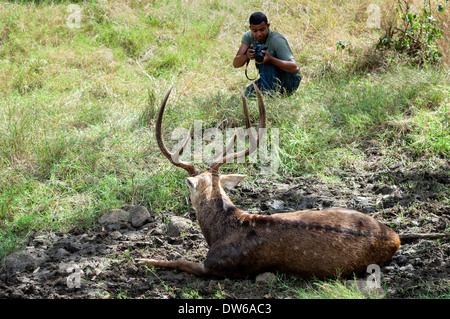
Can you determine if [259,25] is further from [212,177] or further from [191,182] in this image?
[191,182]

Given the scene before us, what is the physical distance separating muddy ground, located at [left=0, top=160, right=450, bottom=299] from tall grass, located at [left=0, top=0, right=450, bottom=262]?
28cm

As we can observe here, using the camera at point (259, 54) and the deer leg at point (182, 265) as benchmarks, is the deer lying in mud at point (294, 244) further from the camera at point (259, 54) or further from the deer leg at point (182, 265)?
the camera at point (259, 54)

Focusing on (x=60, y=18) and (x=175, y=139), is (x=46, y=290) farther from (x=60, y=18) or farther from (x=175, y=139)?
(x=60, y=18)

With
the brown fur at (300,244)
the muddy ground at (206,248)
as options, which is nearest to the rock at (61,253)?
the muddy ground at (206,248)

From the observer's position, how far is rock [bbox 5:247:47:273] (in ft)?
14.0

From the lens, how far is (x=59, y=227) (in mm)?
4871

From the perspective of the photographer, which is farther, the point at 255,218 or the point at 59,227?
the point at 59,227

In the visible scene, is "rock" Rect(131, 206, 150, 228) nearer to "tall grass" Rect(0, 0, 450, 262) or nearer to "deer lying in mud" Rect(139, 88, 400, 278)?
"tall grass" Rect(0, 0, 450, 262)

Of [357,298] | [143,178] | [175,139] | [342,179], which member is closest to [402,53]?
[342,179]

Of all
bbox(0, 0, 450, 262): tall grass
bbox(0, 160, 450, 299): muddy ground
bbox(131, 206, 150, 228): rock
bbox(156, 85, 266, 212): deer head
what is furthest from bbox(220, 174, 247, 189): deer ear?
bbox(131, 206, 150, 228): rock

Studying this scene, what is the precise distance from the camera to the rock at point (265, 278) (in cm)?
380

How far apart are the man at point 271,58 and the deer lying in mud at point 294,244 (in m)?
2.96

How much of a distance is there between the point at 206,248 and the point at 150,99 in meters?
2.79

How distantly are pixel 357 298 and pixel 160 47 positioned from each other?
21.7 feet
